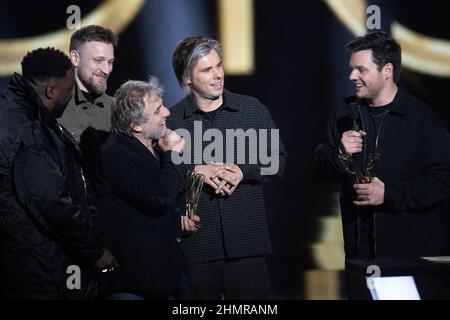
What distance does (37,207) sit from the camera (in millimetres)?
2953

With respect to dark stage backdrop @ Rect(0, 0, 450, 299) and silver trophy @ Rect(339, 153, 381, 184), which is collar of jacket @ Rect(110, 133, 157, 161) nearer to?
silver trophy @ Rect(339, 153, 381, 184)

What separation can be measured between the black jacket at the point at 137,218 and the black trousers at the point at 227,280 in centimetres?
40

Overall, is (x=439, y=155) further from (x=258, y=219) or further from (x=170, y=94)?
(x=170, y=94)

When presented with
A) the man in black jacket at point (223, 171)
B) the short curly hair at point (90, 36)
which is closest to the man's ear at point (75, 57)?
the short curly hair at point (90, 36)

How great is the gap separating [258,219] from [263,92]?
1.28 m

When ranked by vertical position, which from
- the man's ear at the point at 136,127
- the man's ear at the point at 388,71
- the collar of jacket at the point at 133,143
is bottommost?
the collar of jacket at the point at 133,143

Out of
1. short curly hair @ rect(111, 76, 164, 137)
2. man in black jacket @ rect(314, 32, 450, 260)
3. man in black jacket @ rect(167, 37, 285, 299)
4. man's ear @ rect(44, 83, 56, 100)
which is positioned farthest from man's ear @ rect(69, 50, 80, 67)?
man in black jacket @ rect(314, 32, 450, 260)

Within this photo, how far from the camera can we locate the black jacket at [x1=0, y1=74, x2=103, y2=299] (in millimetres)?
2932

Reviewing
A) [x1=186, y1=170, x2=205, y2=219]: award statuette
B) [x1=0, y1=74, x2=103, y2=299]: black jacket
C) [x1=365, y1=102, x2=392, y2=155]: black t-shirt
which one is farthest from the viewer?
[x1=365, y1=102, x2=392, y2=155]: black t-shirt

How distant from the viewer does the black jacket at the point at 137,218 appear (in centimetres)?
308

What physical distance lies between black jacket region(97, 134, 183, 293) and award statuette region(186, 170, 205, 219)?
336 millimetres

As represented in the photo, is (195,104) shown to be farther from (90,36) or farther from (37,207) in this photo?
(37,207)

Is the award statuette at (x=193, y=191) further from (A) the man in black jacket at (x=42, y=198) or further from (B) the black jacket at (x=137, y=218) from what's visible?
(A) the man in black jacket at (x=42, y=198)

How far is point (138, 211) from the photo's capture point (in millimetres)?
3123
